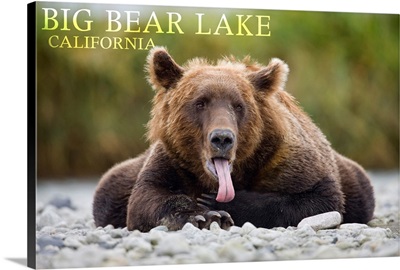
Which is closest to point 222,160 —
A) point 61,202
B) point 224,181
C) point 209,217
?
point 224,181

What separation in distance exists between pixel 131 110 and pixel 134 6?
9.34 ft

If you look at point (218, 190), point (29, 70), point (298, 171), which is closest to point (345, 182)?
point (298, 171)

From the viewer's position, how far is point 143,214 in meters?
11.1

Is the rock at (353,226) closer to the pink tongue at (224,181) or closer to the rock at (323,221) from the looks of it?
the rock at (323,221)

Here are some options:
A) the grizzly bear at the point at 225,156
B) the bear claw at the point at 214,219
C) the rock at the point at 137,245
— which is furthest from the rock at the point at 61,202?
the bear claw at the point at 214,219

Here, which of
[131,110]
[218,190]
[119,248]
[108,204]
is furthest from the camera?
[131,110]

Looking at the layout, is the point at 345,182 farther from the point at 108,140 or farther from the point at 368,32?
the point at 108,140

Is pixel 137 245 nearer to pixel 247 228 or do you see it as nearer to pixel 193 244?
pixel 193 244

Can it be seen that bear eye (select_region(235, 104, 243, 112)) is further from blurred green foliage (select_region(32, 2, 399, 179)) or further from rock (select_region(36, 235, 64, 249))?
rock (select_region(36, 235, 64, 249))

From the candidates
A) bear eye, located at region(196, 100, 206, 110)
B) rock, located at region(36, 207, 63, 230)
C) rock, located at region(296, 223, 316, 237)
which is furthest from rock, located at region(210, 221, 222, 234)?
rock, located at region(36, 207, 63, 230)

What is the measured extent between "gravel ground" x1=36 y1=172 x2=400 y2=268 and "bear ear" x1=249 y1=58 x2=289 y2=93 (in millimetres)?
1560

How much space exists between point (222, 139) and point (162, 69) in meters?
1.20

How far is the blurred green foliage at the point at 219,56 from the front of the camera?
11266mm

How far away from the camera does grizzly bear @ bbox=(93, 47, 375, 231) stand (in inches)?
431
